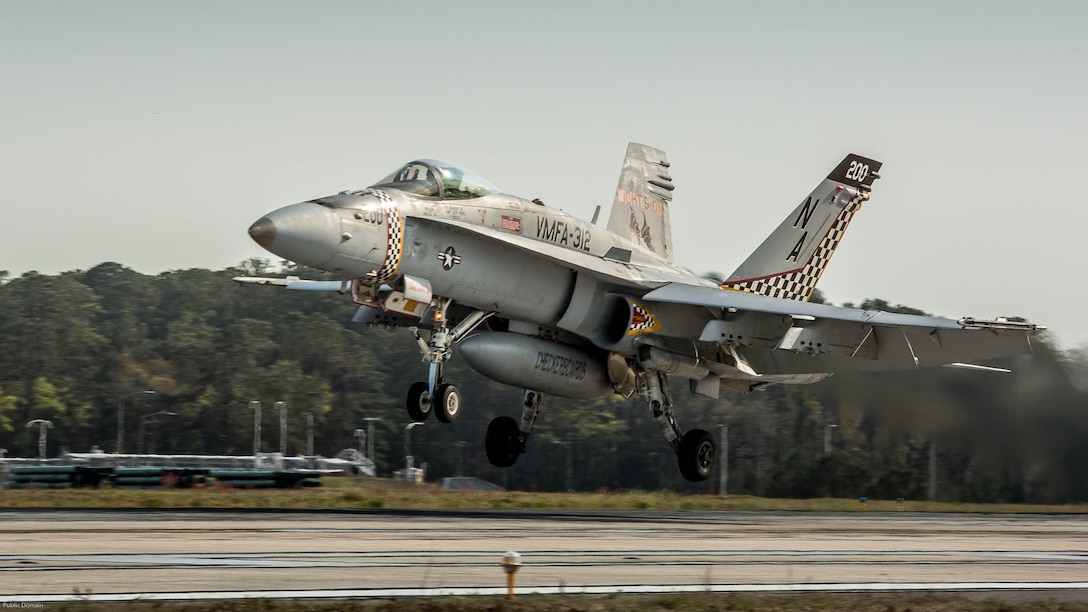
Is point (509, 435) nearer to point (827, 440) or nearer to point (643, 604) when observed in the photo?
point (643, 604)

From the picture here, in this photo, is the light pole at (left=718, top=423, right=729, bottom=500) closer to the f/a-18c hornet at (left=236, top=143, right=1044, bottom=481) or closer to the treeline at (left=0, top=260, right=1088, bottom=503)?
the treeline at (left=0, top=260, right=1088, bottom=503)

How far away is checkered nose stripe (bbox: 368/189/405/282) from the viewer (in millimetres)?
17406

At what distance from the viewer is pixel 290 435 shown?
79.8 meters

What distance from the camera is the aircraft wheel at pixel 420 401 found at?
58.7 feet

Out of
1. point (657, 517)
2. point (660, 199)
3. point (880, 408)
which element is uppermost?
point (660, 199)

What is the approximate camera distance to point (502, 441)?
2228 centimetres

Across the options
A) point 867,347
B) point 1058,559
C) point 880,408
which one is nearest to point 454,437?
point 880,408

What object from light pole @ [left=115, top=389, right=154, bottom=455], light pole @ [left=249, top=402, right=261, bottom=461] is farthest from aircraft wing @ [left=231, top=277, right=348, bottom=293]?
light pole @ [left=115, top=389, right=154, bottom=455]

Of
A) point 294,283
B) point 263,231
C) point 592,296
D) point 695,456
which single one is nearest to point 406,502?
point 294,283

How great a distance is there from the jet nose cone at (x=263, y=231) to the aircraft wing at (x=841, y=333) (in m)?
7.00

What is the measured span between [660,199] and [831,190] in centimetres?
339

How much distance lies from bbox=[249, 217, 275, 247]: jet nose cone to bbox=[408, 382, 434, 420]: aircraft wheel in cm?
322

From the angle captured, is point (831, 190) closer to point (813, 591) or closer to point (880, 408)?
point (880, 408)

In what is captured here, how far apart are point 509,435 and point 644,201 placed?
560cm
